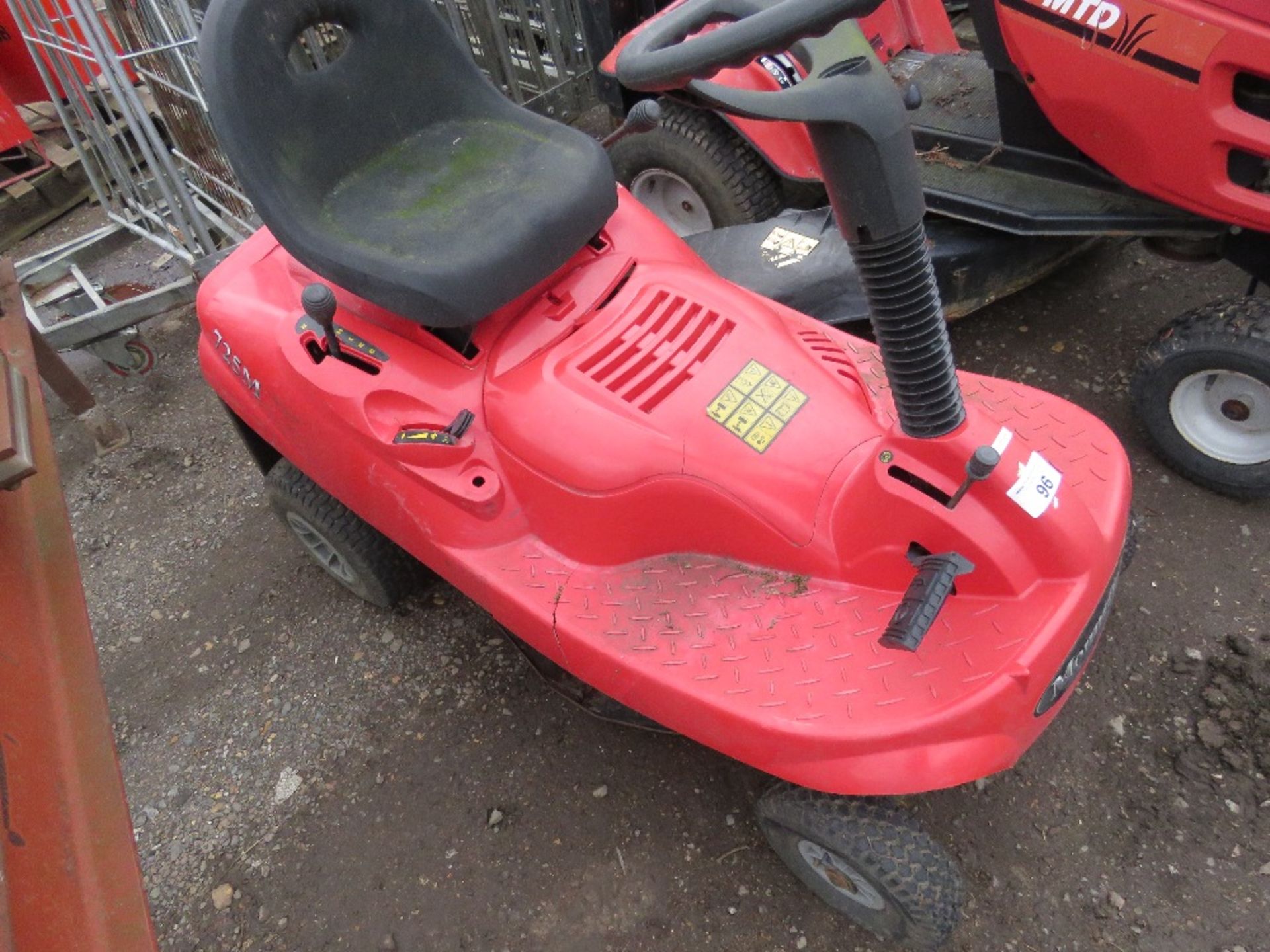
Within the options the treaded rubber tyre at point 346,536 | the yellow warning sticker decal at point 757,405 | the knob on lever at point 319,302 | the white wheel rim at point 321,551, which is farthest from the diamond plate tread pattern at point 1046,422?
the white wheel rim at point 321,551

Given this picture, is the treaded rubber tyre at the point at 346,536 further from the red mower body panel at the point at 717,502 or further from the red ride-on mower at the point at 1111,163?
the red ride-on mower at the point at 1111,163

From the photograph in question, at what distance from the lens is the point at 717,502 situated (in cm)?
142

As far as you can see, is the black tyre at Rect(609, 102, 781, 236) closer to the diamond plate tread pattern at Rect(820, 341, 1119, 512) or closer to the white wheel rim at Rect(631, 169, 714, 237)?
the white wheel rim at Rect(631, 169, 714, 237)

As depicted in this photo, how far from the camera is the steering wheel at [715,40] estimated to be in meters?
0.84

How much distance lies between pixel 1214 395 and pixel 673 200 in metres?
1.73

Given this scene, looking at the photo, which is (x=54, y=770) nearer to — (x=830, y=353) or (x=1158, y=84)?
(x=830, y=353)

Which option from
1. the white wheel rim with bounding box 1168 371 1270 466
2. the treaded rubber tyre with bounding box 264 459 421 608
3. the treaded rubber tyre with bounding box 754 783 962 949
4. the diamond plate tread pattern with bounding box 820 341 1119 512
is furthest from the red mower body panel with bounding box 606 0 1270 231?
the treaded rubber tyre with bounding box 264 459 421 608

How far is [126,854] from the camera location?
3.43 ft

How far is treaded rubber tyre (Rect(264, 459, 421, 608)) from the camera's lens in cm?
207

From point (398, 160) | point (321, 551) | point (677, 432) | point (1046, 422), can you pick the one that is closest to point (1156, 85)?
point (1046, 422)

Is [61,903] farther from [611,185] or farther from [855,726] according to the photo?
[611,185]

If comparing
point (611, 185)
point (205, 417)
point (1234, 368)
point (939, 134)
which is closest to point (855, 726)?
point (611, 185)

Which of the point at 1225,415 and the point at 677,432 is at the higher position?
the point at 677,432

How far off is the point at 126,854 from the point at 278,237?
1.05m
